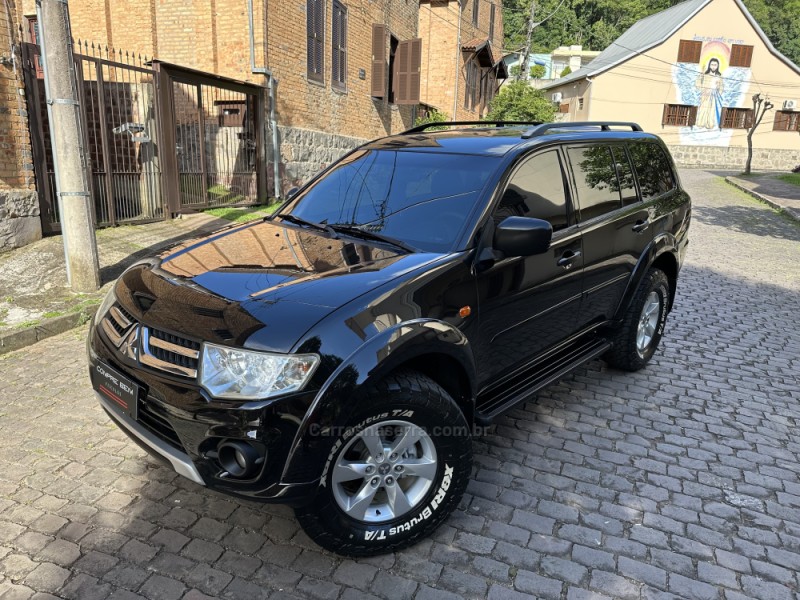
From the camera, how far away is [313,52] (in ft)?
48.1

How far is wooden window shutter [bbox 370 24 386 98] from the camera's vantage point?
18.4 m

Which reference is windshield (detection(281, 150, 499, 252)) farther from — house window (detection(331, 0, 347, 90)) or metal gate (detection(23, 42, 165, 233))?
house window (detection(331, 0, 347, 90))

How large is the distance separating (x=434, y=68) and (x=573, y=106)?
1842 cm

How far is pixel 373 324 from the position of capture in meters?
2.56

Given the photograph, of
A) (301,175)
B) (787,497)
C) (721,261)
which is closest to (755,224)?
(721,261)

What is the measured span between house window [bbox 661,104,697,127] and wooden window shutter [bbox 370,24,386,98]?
27200 millimetres

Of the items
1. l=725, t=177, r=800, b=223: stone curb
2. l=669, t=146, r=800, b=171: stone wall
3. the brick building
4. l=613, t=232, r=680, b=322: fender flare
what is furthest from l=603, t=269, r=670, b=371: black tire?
l=669, t=146, r=800, b=171: stone wall

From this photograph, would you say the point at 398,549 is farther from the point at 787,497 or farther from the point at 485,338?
the point at 787,497

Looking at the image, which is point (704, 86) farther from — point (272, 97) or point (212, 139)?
point (212, 139)

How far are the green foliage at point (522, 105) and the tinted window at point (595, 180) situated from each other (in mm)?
21795

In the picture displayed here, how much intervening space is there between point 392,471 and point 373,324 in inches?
27.6

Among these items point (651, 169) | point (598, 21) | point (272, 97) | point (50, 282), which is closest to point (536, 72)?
point (598, 21)

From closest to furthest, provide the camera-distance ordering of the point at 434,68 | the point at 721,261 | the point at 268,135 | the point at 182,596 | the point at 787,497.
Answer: the point at 182,596 < the point at 787,497 < the point at 721,261 < the point at 268,135 < the point at 434,68

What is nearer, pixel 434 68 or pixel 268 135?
pixel 268 135
